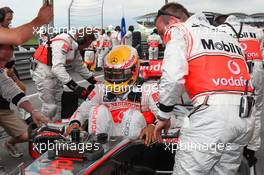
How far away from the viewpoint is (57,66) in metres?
5.23

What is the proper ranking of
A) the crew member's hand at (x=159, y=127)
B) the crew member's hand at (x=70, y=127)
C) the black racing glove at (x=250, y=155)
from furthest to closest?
the black racing glove at (x=250, y=155) < the crew member's hand at (x=70, y=127) < the crew member's hand at (x=159, y=127)

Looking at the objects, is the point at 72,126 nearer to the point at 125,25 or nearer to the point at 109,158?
the point at 109,158

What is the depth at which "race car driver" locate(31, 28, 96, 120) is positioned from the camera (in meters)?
5.24

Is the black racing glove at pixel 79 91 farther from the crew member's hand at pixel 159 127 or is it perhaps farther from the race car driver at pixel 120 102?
the crew member's hand at pixel 159 127

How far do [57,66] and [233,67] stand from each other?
308 centimetres

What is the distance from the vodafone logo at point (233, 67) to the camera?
253cm

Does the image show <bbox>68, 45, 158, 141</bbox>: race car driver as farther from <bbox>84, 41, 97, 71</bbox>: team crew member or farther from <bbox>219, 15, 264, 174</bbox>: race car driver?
<bbox>84, 41, 97, 71</bbox>: team crew member

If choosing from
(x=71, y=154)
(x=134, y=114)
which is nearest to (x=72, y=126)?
(x=134, y=114)

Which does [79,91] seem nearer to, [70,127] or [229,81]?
[70,127]

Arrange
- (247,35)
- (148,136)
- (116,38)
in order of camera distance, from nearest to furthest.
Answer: (148,136) → (247,35) → (116,38)

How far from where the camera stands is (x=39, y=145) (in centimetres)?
300

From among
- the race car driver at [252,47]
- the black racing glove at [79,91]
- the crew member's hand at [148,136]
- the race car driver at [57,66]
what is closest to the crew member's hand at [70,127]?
the crew member's hand at [148,136]

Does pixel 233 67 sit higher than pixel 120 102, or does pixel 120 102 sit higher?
pixel 233 67

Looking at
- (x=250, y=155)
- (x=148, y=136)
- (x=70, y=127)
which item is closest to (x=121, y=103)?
(x=70, y=127)
